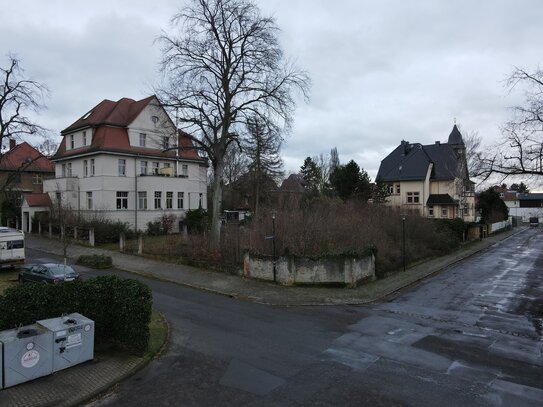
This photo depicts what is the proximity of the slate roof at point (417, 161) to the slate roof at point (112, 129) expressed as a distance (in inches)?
1159

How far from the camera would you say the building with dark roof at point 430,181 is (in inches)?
2085

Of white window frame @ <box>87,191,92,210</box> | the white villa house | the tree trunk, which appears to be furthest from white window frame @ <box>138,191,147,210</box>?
the tree trunk

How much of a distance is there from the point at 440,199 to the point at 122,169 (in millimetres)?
39107

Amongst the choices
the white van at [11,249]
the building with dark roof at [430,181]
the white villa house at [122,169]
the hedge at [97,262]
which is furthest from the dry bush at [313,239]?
the building with dark roof at [430,181]

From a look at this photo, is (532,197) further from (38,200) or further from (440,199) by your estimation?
(38,200)

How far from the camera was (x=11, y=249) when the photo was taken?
22750 mm

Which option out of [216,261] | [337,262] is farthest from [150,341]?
[216,261]

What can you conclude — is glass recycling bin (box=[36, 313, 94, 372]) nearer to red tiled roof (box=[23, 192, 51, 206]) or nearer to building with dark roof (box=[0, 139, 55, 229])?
red tiled roof (box=[23, 192, 51, 206])

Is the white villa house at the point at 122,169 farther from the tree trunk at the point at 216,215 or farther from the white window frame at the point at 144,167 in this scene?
the tree trunk at the point at 216,215

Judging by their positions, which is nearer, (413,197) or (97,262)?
(97,262)

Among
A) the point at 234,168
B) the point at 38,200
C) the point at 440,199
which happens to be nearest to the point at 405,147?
the point at 440,199

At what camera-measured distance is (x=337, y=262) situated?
1809 centimetres

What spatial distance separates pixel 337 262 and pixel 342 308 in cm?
333

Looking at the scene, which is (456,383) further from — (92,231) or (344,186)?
(344,186)
